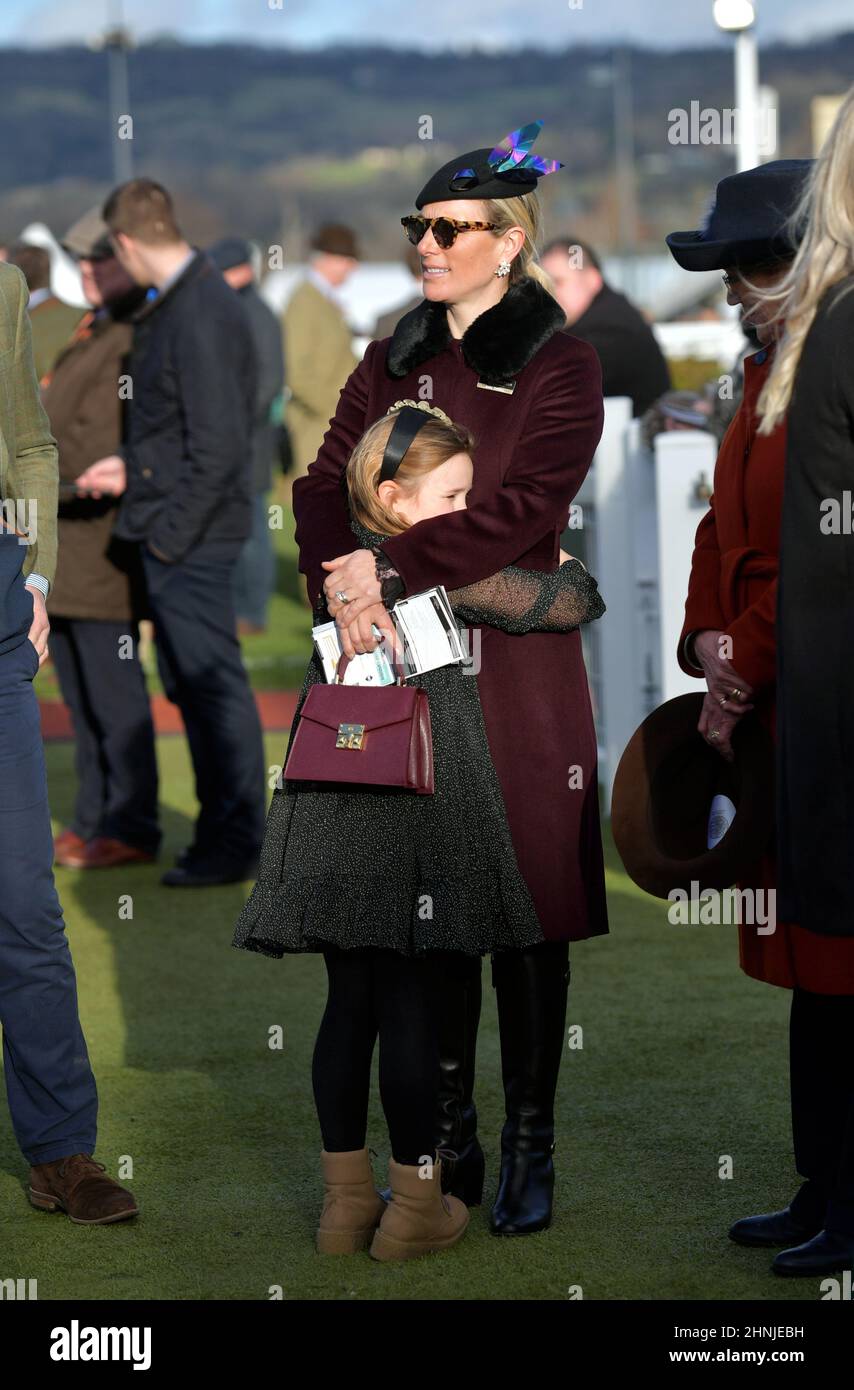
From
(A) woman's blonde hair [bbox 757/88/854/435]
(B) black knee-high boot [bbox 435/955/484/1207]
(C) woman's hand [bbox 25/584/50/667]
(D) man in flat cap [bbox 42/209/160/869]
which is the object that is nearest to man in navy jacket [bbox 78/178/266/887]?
(D) man in flat cap [bbox 42/209/160/869]

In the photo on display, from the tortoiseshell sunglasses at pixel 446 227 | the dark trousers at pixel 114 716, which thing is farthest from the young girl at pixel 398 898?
the dark trousers at pixel 114 716

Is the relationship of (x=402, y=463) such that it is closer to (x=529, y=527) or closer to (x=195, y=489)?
(x=529, y=527)

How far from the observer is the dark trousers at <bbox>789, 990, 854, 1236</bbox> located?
346cm

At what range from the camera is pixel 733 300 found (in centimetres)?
357

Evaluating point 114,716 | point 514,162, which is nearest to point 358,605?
point 514,162

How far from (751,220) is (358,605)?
0.99 m

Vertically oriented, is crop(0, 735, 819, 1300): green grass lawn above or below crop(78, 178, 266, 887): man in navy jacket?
below

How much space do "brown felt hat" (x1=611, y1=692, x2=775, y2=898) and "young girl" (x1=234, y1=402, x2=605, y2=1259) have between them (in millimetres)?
236

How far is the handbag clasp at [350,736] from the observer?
3365 mm

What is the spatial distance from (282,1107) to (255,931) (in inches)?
47.0

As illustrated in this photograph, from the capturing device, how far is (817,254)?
3051 mm

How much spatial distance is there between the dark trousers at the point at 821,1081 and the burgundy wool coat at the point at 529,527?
1.46 feet

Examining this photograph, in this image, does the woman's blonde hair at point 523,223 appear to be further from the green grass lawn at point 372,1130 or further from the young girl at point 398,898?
the green grass lawn at point 372,1130

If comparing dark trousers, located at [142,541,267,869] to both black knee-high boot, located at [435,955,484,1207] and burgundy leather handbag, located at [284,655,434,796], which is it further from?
burgundy leather handbag, located at [284,655,434,796]
